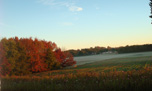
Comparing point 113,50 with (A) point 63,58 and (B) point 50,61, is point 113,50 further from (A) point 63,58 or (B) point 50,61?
(B) point 50,61

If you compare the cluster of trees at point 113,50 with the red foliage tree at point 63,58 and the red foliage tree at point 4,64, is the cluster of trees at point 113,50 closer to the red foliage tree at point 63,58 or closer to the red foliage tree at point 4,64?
the red foliage tree at point 63,58

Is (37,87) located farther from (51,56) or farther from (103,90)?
(51,56)

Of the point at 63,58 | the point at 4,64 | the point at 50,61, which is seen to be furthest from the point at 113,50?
the point at 4,64

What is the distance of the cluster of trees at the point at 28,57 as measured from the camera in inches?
1197

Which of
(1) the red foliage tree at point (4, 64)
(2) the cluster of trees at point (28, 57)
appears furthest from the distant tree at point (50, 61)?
(1) the red foliage tree at point (4, 64)

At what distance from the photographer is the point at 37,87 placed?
18.5ft

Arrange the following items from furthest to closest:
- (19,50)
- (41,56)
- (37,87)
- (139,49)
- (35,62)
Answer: (139,49) → (41,56) → (35,62) → (19,50) → (37,87)

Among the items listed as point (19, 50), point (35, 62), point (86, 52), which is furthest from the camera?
point (86, 52)

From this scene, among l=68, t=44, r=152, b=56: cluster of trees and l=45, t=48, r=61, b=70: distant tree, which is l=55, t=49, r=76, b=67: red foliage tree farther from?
l=68, t=44, r=152, b=56: cluster of trees

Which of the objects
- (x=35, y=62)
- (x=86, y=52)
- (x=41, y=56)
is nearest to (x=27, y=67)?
(x=35, y=62)

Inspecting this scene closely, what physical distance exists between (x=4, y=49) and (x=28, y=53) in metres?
6.52

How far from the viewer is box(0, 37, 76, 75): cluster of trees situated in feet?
99.8

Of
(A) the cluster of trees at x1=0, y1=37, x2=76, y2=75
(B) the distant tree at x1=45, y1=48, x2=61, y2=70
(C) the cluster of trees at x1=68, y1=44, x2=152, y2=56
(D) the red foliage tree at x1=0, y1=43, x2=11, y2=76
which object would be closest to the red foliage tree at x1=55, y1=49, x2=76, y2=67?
(A) the cluster of trees at x1=0, y1=37, x2=76, y2=75

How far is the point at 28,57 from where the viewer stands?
1399 inches
